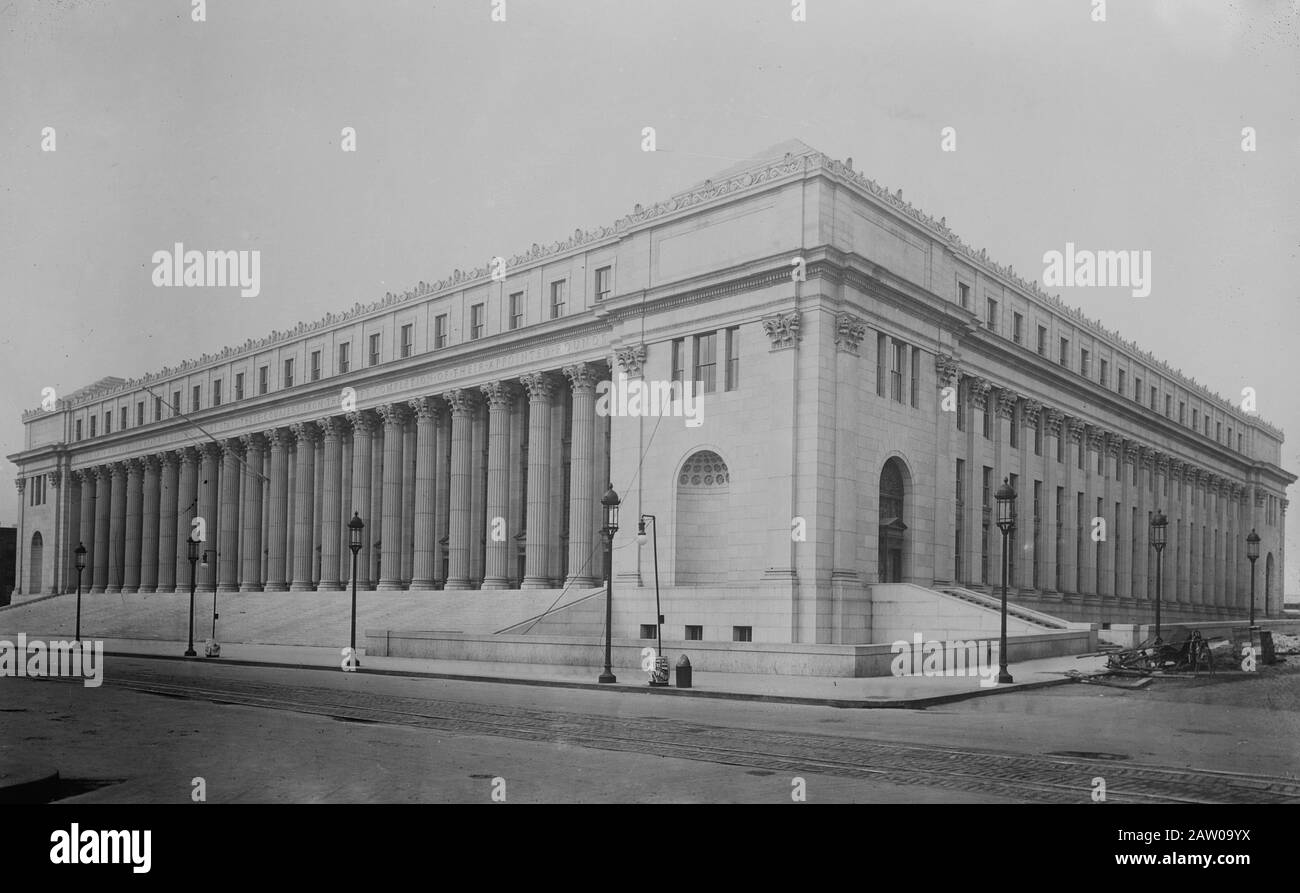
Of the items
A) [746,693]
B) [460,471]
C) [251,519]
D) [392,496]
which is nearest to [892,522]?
[746,693]

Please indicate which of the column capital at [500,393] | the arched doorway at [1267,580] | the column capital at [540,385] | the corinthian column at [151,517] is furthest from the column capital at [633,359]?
the arched doorway at [1267,580]

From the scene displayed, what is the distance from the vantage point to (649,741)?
1756 centimetres

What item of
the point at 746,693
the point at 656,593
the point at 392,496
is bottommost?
the point at 746,693

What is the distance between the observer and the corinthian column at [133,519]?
85125mm

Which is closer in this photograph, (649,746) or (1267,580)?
(649,746)

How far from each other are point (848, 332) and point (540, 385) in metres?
17.9

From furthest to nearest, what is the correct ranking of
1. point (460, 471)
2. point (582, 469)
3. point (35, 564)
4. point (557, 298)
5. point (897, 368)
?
1. point (35, 564)
2. point (460, 471)
3. point (557, 298)
4. point (582, 469)
5. point (897, 368)

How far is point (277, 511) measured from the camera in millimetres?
72562

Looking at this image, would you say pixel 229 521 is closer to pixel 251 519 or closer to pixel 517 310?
pixel 251 519

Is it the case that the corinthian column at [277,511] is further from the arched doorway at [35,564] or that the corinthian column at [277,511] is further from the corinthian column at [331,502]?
the arched doorway at [35,564]
